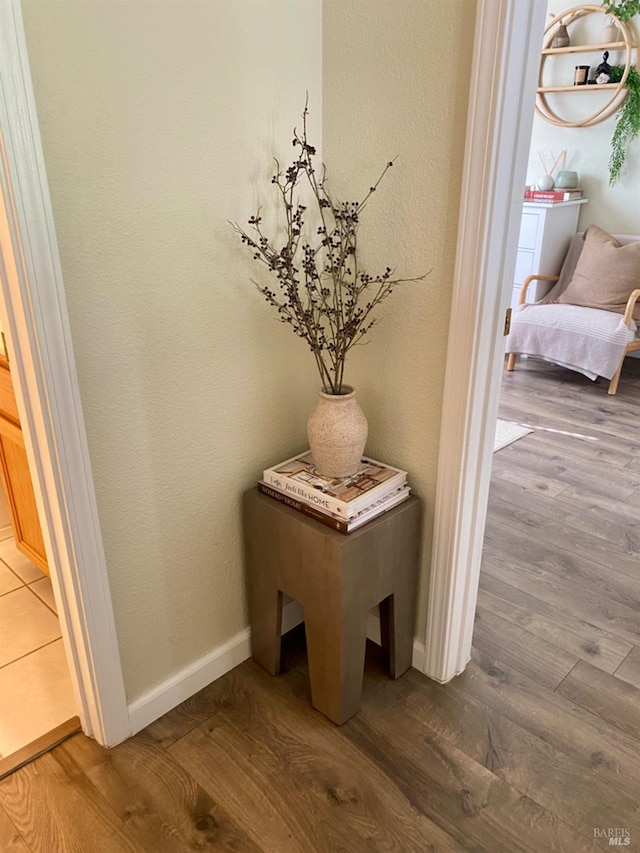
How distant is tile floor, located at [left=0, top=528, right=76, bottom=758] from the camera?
1.71 meters

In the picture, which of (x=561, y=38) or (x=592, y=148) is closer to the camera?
(x=561, y=38)

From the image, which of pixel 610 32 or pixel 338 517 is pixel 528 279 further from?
pixel 338 517

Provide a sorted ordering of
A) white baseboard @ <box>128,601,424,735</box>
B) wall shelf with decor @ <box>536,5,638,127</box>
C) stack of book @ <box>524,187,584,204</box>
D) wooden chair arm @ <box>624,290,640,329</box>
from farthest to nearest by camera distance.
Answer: stack of book @ <box>524,187,584,204</box>, wall shelf with decor @ <box>536,5,638,127</box>, wooden chair arm @ <box>624,290,640,329</box>, white baseboard @ <box>128,601,424,735</box>

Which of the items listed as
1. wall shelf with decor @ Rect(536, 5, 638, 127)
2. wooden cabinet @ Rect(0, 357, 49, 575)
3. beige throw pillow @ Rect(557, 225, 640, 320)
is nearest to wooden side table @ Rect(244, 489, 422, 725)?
wooden cabinet @ Rect(0, 357, 49, 575)

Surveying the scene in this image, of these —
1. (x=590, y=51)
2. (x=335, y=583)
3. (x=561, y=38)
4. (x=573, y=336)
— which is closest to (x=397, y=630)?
(x=335, y=583)

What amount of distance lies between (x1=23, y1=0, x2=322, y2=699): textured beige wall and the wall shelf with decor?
3513 mm

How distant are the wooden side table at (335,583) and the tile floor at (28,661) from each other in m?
0.61

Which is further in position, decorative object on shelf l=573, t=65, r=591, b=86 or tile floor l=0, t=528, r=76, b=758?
decorative object on shelf l=573, t=65, r=591, b=86

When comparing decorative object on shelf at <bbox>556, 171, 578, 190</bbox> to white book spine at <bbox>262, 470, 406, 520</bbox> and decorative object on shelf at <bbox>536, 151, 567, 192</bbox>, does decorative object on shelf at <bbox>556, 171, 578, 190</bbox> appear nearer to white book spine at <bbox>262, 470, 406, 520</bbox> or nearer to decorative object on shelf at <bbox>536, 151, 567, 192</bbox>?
decorative object on shelf at <bbox>536, 151, 567, 192</bbox>

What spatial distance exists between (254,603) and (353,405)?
0.67 metres

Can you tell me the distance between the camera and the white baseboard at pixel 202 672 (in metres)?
1.70

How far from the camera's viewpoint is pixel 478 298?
1.46 meters
